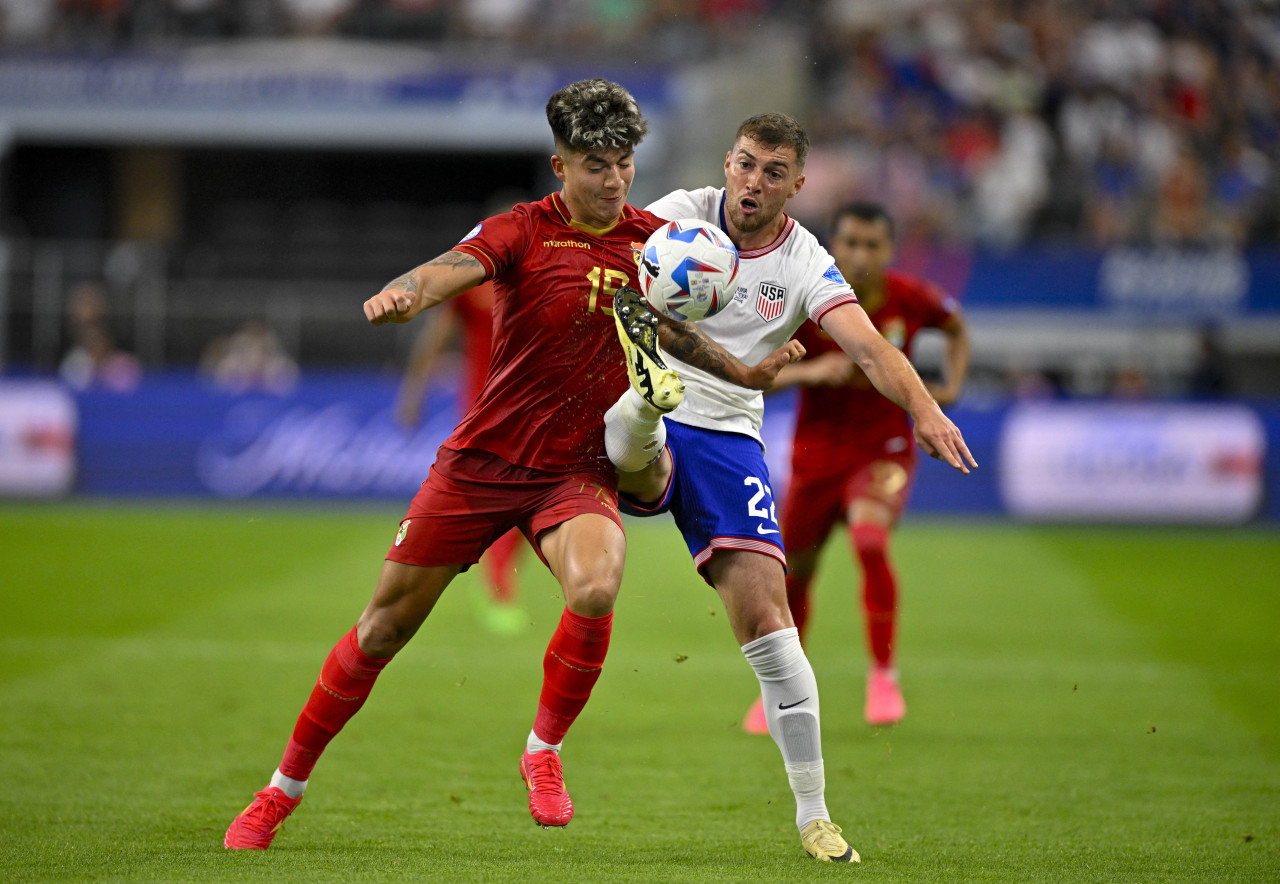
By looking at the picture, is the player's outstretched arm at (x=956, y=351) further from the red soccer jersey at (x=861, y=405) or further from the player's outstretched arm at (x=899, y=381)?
the player's outstretched arm at (x=899, y=381)

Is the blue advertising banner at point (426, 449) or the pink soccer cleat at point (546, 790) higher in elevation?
the pink soccer cleat at point (546, 790)

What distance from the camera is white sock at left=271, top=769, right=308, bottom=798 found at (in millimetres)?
4742

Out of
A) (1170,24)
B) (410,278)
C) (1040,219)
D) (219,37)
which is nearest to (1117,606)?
(410,278)

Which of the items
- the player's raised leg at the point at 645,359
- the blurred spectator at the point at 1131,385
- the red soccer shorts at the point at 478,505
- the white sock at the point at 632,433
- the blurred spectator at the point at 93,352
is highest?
the player's raised leg at the point at 645,359

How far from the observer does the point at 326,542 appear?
43.9 feet

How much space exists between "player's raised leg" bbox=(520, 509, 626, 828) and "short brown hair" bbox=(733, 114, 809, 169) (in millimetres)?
1363

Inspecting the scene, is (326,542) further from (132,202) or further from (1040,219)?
(132,202)

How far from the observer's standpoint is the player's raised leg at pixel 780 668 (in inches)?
186

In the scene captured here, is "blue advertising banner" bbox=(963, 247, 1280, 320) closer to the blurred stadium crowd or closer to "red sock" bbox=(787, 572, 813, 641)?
the blurred stadium crowd

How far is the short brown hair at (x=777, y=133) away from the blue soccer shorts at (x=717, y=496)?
1035 mm

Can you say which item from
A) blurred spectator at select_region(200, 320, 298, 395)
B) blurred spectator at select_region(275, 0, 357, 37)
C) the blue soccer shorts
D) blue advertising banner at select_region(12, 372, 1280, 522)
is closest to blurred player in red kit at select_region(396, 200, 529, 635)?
the blue soccer shorts

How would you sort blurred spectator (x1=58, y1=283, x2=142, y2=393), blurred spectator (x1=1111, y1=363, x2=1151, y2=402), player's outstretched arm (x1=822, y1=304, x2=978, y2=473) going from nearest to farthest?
1. player's outstretched arm (x1=822, y1=304, x2=978, y2=473)
2. blurred spectator (x1=1111, y1=363, x2=1151, y2=402)
3. blurred spectator (x1=58, y1=283, x2=142, y2=393)

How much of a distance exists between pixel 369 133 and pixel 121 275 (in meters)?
4.56

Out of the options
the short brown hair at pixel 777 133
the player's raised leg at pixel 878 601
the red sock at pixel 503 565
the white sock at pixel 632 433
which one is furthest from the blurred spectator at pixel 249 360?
the short brown hair at pixel 777 133
